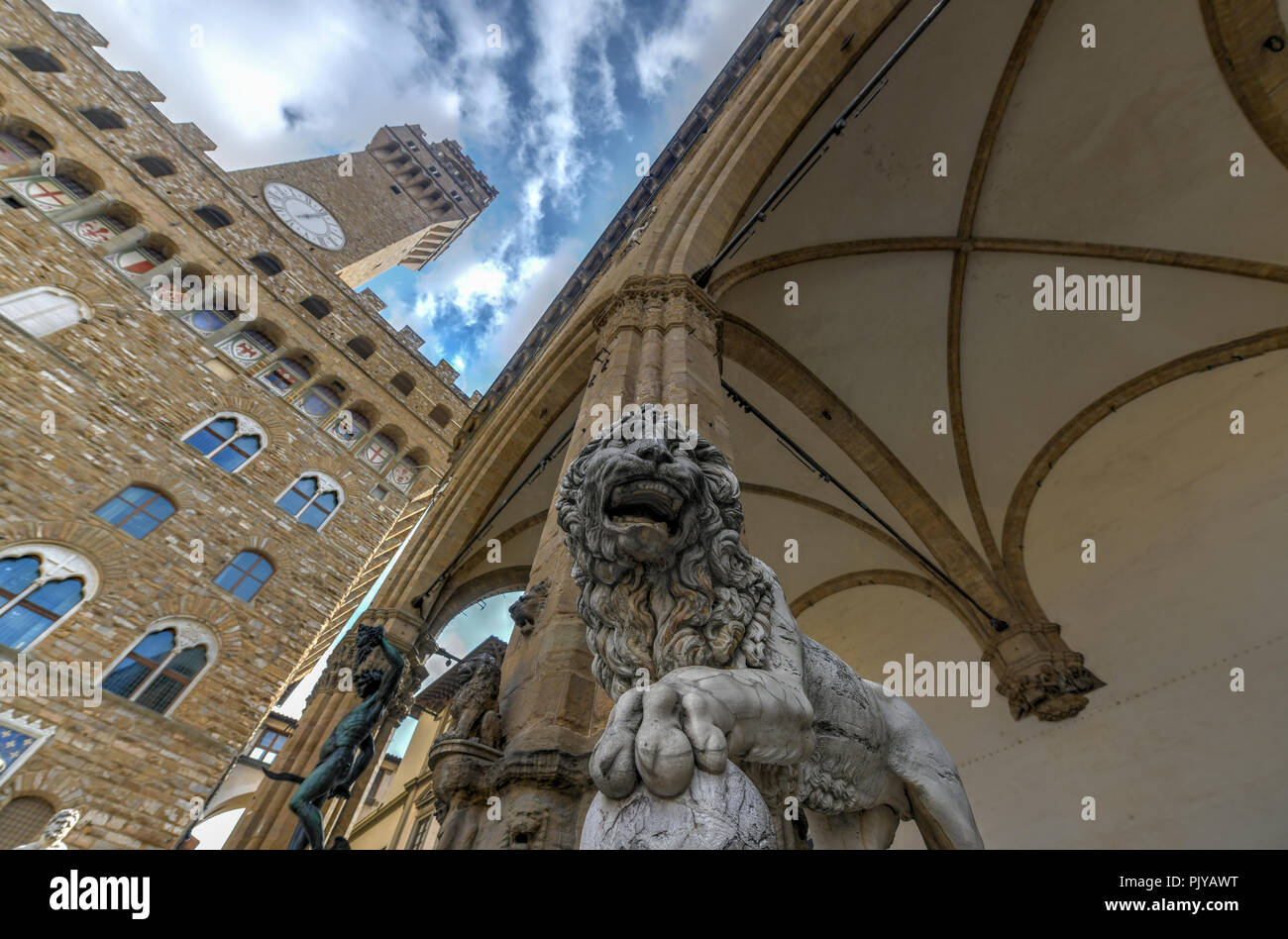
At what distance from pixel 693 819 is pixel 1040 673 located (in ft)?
27.3

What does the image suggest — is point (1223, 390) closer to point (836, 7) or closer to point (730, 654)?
point (836, 7)

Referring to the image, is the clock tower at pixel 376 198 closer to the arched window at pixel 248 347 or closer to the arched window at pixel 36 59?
the arched window at pixel 248 347

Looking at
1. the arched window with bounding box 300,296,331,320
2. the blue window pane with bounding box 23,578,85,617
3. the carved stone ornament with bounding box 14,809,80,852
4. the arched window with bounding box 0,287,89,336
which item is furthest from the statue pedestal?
the arched window with bounding box 300,296,331,320

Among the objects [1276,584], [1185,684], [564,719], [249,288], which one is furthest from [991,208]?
[249,288]

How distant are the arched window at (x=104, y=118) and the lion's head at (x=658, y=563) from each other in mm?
16758

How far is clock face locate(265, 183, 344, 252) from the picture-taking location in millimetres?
20375

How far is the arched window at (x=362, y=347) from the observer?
16.2 meters

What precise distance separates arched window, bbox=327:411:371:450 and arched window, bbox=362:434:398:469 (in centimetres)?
28

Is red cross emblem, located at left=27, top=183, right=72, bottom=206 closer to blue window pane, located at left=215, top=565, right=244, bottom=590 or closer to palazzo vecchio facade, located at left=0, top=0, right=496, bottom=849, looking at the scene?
palazzo vecchio facade, located at left=0, top=0, right=496, bottom=849

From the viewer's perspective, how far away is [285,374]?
46.1 ft

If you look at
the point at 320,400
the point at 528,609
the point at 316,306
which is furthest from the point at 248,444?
the point at 528,609

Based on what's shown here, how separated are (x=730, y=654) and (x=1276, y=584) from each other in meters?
8.27

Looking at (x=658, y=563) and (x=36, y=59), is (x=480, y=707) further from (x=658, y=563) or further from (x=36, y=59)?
(x=36, y=59)
